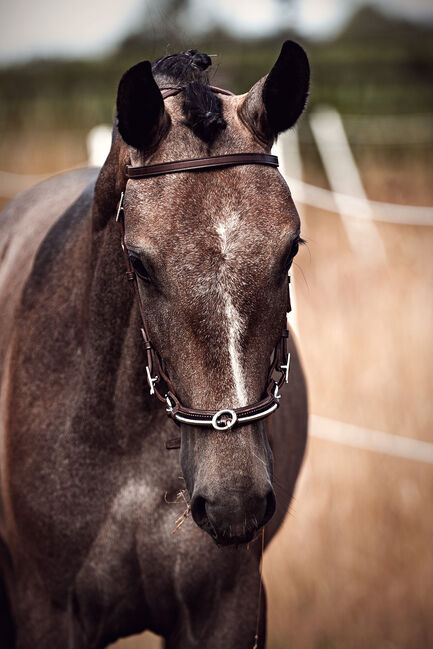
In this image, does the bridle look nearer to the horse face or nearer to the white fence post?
the horse face

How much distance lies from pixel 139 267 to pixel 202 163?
0.32 meters

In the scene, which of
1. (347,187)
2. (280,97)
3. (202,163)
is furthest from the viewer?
(347,187)

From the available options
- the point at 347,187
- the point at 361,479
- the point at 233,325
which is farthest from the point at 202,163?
the point at 347,187

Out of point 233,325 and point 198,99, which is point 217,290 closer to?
point 233,325

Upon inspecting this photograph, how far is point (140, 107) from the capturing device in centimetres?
199

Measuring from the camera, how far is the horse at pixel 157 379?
1.87m

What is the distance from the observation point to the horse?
1871 millimetres

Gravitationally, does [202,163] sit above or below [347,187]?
above

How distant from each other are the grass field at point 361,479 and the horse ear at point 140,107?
0.64m

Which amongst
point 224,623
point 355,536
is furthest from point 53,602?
point 355,536

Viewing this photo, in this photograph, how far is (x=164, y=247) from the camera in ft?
6.25

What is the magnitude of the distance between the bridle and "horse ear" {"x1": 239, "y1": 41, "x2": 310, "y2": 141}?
0.39 ft

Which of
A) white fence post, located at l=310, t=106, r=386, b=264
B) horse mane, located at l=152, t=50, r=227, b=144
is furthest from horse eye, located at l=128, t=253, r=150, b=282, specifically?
white fence post, located at l=310, t=106, r=386, b=264

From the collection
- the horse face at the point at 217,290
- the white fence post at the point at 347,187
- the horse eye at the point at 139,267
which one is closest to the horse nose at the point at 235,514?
the horse face at the point at 217,290
